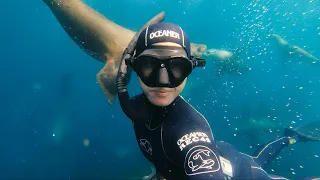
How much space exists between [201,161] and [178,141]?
26 centimetres

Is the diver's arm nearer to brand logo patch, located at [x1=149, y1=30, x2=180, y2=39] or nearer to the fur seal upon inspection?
the fur seal

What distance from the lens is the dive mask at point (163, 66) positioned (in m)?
1.81

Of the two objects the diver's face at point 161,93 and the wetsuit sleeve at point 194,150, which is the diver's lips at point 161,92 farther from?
the wetsuit sleeve at point 194,150

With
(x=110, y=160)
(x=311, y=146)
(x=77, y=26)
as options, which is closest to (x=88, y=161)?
(x=110, y=160)

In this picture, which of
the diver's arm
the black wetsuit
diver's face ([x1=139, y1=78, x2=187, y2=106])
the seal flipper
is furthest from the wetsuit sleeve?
the diver's arm

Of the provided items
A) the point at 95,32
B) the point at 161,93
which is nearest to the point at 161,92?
the point at 161,93

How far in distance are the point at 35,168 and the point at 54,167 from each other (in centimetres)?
126

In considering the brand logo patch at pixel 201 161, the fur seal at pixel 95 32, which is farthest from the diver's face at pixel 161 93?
the fur seal at pixel 95 32

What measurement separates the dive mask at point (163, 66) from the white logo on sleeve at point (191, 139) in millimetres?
413

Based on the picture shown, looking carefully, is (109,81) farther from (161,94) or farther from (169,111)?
(161,94)

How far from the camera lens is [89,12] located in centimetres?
668

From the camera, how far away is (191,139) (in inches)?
71.7

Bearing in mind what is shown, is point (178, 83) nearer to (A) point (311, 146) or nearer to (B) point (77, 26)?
(B) point (77, 26)

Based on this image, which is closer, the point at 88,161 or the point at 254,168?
the point at 254,168
